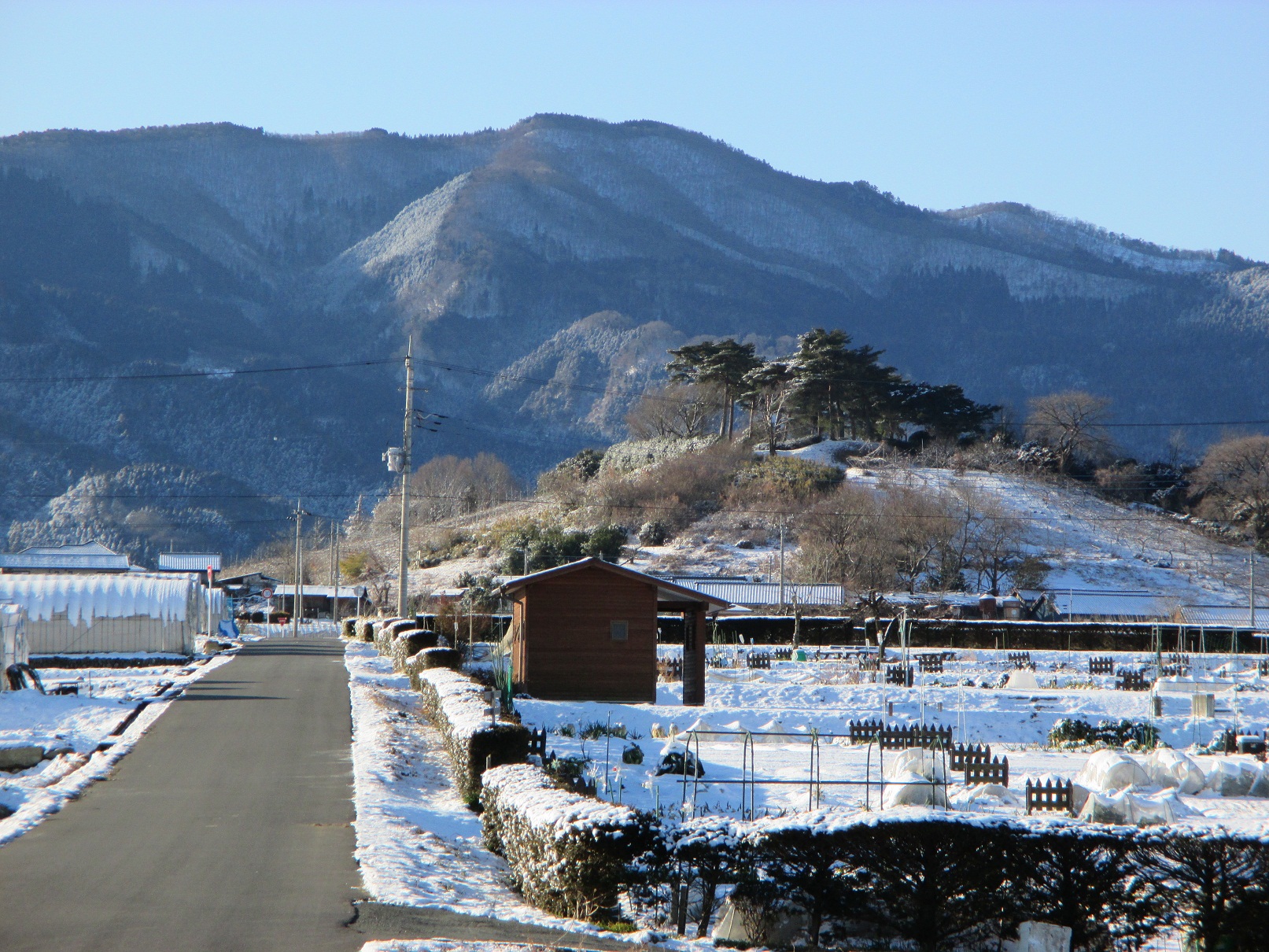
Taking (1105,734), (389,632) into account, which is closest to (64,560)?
(389,632)

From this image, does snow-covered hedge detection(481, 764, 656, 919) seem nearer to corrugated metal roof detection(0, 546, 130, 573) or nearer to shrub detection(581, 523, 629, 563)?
shrub detection(581, 523, 629, 563)

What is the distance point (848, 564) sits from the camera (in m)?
70.4

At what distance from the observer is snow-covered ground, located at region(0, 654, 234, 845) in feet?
46.5

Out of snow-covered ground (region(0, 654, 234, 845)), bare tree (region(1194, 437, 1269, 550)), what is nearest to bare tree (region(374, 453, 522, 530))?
bare tree (region(1194, 437, 1269, 550))

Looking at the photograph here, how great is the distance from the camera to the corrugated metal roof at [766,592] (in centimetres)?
6331

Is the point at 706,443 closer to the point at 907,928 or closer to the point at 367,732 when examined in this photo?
the point at 367,732

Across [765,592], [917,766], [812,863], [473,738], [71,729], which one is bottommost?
[917,766]

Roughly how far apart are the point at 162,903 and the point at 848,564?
207ft

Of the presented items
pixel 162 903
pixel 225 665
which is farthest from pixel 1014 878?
pixel 225 665

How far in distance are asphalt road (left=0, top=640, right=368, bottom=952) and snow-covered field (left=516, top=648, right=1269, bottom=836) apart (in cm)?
451

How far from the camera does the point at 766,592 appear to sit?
64.2m

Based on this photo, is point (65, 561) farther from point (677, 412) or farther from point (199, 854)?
point (199, 854)

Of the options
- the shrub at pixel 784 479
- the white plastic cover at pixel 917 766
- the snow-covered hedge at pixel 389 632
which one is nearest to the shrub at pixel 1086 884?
the white plastic cover at pixel 917 766

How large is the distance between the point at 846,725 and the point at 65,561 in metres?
73.2
